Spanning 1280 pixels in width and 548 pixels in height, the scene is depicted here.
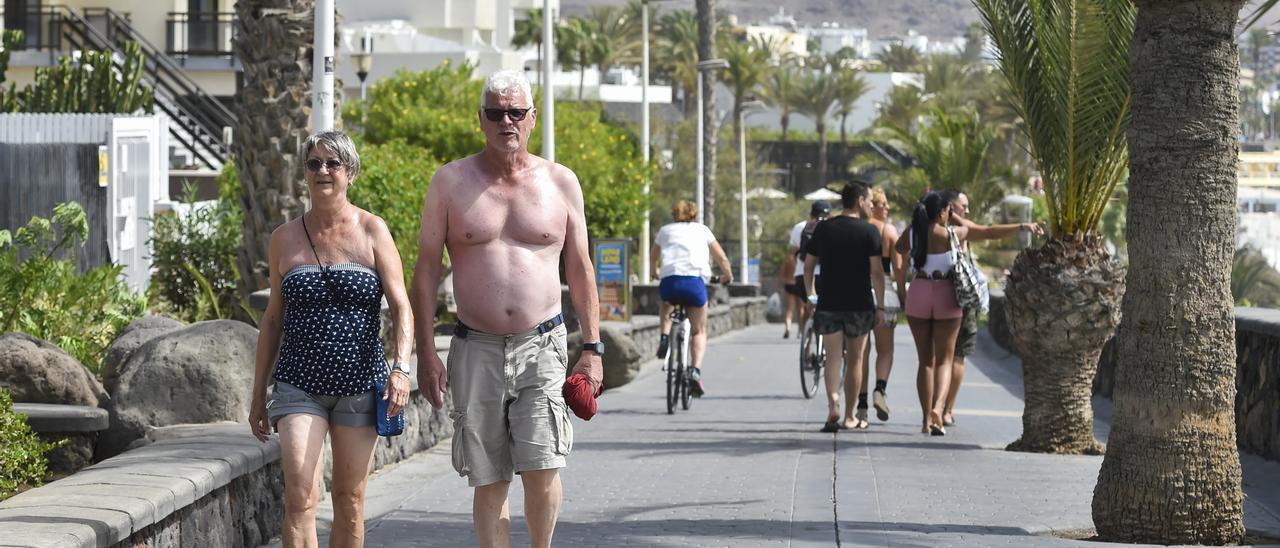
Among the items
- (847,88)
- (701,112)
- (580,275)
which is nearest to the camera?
(580,275)

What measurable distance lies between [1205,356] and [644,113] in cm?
2668

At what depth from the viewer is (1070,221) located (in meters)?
11.2

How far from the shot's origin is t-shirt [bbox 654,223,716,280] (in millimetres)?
14344

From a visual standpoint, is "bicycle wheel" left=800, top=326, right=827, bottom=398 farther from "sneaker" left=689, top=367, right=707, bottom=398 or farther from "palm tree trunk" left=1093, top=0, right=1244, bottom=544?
"palm tree trunk" left=1093, top=0, right=1244, bottom=544

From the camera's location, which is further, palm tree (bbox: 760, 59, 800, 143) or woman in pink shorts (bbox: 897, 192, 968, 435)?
A: palm tree (bbox: 760, 59, 800, 143)

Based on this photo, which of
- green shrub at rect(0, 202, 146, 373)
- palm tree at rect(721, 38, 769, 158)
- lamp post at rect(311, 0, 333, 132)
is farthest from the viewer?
palm tree at rect(721, 38, 769, 158)

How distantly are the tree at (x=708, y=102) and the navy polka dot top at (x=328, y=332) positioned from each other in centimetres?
3620

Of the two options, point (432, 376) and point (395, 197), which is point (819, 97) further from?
point (432, 376)

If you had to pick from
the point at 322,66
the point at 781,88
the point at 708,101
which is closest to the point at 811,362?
the point at 322,66

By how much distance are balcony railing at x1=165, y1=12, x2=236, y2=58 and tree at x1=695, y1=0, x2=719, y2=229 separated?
11.5 meters

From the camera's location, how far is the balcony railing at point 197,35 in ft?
125

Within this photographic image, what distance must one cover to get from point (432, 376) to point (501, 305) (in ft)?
1.12

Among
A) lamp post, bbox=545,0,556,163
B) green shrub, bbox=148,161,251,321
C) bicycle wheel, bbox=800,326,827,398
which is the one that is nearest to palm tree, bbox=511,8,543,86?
lamp post, bbox=545,0,556,163

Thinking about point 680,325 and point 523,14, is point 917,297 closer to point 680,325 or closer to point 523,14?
point 680,325
